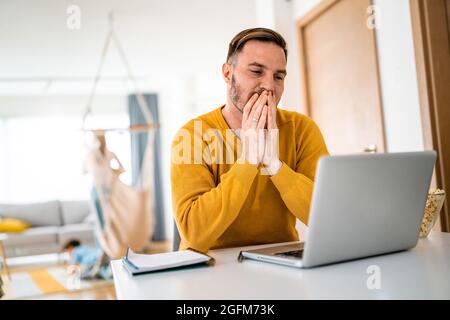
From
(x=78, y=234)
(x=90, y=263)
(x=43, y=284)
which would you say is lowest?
(x=43, y=284)

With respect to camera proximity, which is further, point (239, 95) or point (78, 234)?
point (78, 234)

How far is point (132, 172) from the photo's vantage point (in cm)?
588

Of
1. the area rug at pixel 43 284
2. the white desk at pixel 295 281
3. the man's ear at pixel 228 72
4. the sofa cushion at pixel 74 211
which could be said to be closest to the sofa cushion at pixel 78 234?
the sofa cushion at pixel 74 211

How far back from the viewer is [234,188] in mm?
934

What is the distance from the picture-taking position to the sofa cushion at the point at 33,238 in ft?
14.3

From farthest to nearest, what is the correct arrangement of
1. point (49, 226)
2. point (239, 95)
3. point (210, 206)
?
point (49, 226) < point (239, 95) < point (210, 206)

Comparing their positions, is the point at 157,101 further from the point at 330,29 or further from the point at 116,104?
the point at 330,29

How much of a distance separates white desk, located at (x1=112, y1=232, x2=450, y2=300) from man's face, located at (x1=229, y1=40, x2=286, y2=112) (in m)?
0.53

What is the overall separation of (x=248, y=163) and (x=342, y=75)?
141 centimetres

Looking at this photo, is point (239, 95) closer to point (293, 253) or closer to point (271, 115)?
point (271, 115)

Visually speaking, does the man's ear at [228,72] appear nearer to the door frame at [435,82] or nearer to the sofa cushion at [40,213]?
the door frame at [435,82]

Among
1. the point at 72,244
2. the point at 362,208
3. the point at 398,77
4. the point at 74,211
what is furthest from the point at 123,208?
the point at 74,211

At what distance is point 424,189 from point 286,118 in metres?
0.50

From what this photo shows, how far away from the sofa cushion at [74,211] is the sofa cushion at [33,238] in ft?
1.40
